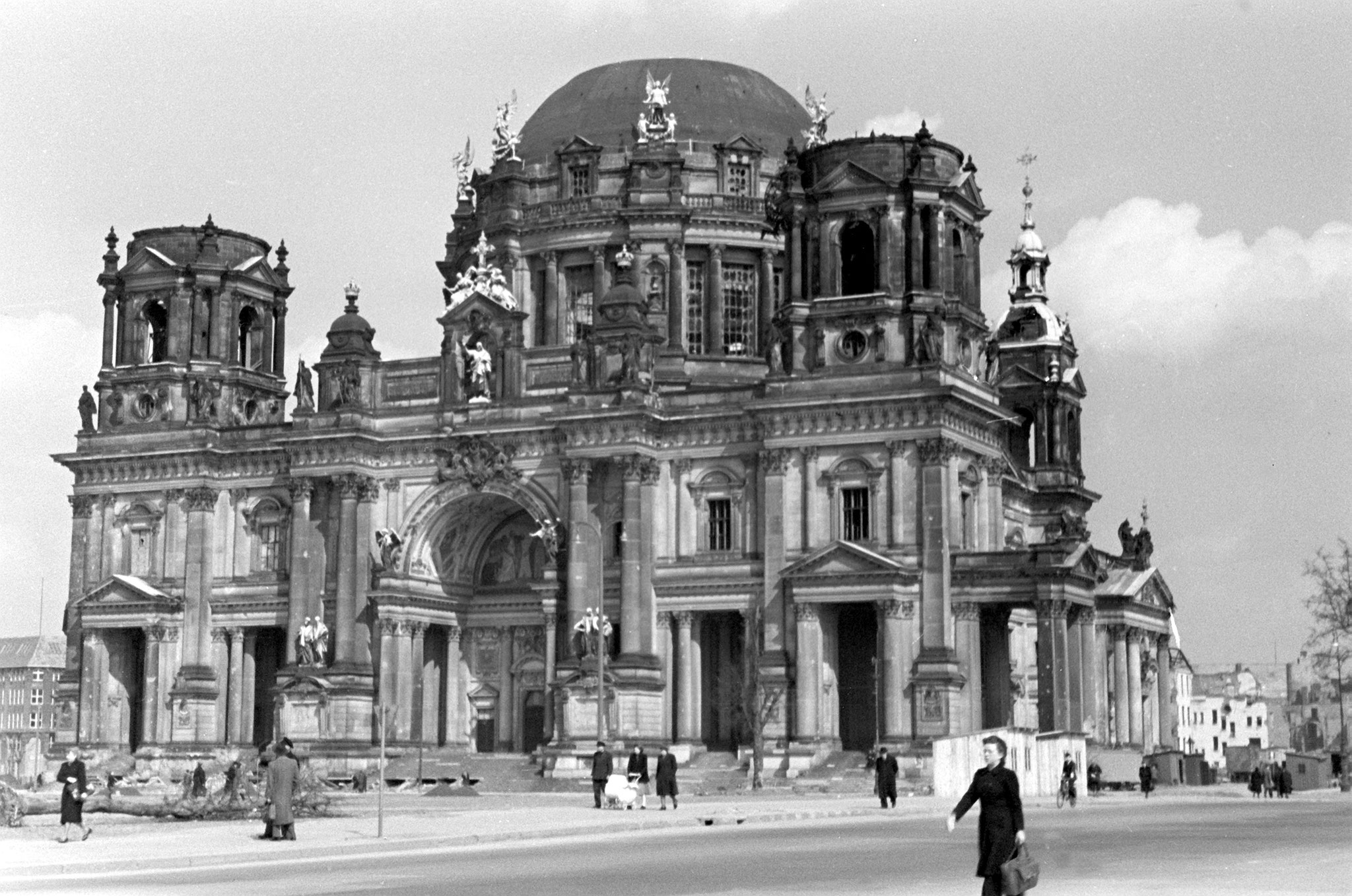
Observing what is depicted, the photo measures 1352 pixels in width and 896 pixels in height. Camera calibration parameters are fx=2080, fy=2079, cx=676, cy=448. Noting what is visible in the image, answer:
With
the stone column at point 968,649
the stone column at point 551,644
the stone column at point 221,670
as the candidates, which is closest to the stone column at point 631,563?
the stone column at point 551,644

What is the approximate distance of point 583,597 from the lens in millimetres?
79062

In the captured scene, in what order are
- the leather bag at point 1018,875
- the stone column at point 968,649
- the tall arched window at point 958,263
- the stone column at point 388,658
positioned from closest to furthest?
1. the leather bag at point 1018,875
2. the stone column at point 968,649
3. the tall arched window at point 958,263
4. the stone column at point 388,658

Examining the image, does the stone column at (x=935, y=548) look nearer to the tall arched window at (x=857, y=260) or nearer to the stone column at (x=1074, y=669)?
the stone column at (x=1074, y=669)

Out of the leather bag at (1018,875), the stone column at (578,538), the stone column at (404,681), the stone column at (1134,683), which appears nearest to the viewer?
the leather bag at (1018,875)

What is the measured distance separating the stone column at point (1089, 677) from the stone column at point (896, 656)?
674 centimetres

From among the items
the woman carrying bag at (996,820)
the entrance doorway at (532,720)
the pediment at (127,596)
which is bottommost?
the woman carrying bag at (996,820)

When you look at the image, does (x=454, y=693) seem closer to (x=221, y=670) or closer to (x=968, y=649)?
(x=221, y=670)

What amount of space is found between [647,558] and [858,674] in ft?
29.7

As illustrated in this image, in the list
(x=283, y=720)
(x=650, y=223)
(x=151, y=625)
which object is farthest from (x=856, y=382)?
(x=151, y=625)

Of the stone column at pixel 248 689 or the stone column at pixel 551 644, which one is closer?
the stone column at pixel 551 644

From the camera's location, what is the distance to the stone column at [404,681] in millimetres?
83625

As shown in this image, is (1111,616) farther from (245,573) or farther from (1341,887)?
(1341,887)

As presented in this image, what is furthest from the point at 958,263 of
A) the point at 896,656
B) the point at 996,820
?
A: the point at 996,820

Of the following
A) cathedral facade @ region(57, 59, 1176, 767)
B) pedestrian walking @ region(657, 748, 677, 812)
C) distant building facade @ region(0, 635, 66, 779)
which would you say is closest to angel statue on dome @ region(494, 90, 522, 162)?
cathedral facade @ region(57, 59, 1176, 767)
